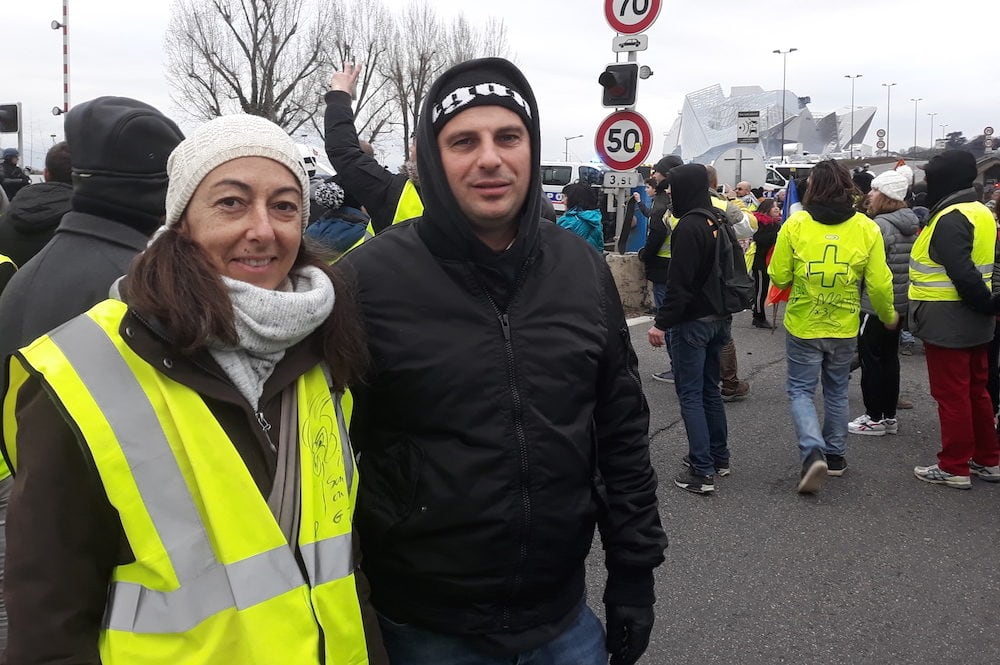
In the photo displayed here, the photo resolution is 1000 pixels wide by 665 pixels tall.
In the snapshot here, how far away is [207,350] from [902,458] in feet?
Result: 17.9

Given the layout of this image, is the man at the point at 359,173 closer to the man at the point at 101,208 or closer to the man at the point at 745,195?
the man at the point at 101,208

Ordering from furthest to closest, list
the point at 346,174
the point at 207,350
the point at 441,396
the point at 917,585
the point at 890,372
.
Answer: the point at 890,372, the point at 346,174, the point at 917,585, the point at 441,396, the point at 207,350

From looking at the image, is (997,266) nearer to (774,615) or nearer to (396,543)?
(774,615)

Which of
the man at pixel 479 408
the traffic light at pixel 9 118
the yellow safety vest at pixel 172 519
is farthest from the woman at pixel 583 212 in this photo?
the traffic light at pixel 9 118

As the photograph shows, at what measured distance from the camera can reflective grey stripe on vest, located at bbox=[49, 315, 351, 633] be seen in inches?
49.6

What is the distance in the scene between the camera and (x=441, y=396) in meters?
1.73

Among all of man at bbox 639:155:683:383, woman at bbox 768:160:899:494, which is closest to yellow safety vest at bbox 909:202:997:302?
woman at bbox 768:160:899:494

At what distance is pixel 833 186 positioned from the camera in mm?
4898

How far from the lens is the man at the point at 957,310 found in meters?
4.90

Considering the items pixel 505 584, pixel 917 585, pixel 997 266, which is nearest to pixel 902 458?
pixel 997 266

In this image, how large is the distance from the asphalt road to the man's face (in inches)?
87.4

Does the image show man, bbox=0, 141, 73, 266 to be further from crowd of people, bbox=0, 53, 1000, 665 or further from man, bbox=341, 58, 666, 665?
man, bbox=341, 58, 666, 665

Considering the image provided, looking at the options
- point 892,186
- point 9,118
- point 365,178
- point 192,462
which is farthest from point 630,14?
point 9,118

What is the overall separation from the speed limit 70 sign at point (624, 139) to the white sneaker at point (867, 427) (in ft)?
10.2
